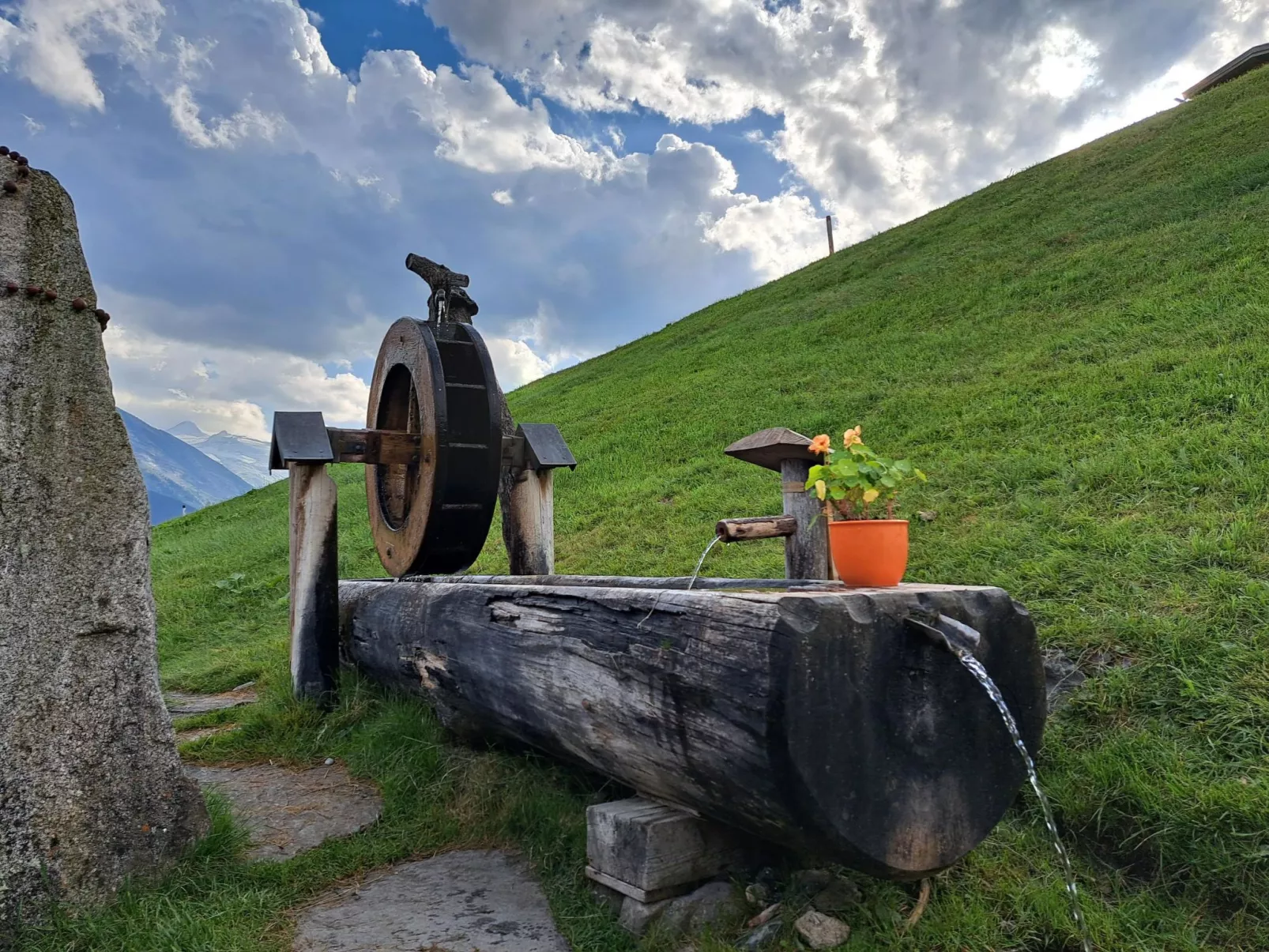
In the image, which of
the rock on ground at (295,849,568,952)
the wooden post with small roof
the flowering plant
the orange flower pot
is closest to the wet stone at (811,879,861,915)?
the rock on ground at (295,849,568,952)

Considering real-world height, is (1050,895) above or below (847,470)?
below

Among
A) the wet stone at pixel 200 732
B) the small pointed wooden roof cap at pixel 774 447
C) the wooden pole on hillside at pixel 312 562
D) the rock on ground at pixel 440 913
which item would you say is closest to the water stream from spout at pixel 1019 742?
the rock on ground at pixel 440 913

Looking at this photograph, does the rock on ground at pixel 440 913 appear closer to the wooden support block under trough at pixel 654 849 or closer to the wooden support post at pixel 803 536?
the wooden support block under trough at pixel 654 849

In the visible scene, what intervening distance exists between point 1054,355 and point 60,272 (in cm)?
895

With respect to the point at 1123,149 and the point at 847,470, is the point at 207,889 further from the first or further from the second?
the point at 1123,149

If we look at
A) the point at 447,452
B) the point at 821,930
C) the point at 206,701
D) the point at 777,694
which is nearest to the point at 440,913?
the point at 821,930

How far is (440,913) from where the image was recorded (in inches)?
119

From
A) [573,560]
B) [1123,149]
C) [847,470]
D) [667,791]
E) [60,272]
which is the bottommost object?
[667,791]

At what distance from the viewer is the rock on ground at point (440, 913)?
2820mm

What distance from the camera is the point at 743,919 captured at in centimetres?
273

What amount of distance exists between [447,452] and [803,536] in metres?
2.41

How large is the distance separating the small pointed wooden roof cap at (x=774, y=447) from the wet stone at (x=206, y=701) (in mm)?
4109

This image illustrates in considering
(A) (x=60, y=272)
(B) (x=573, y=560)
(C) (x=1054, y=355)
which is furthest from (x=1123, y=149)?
(A) (x=60, y=272)

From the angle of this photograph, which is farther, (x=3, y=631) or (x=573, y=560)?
(x=573, y=560)
